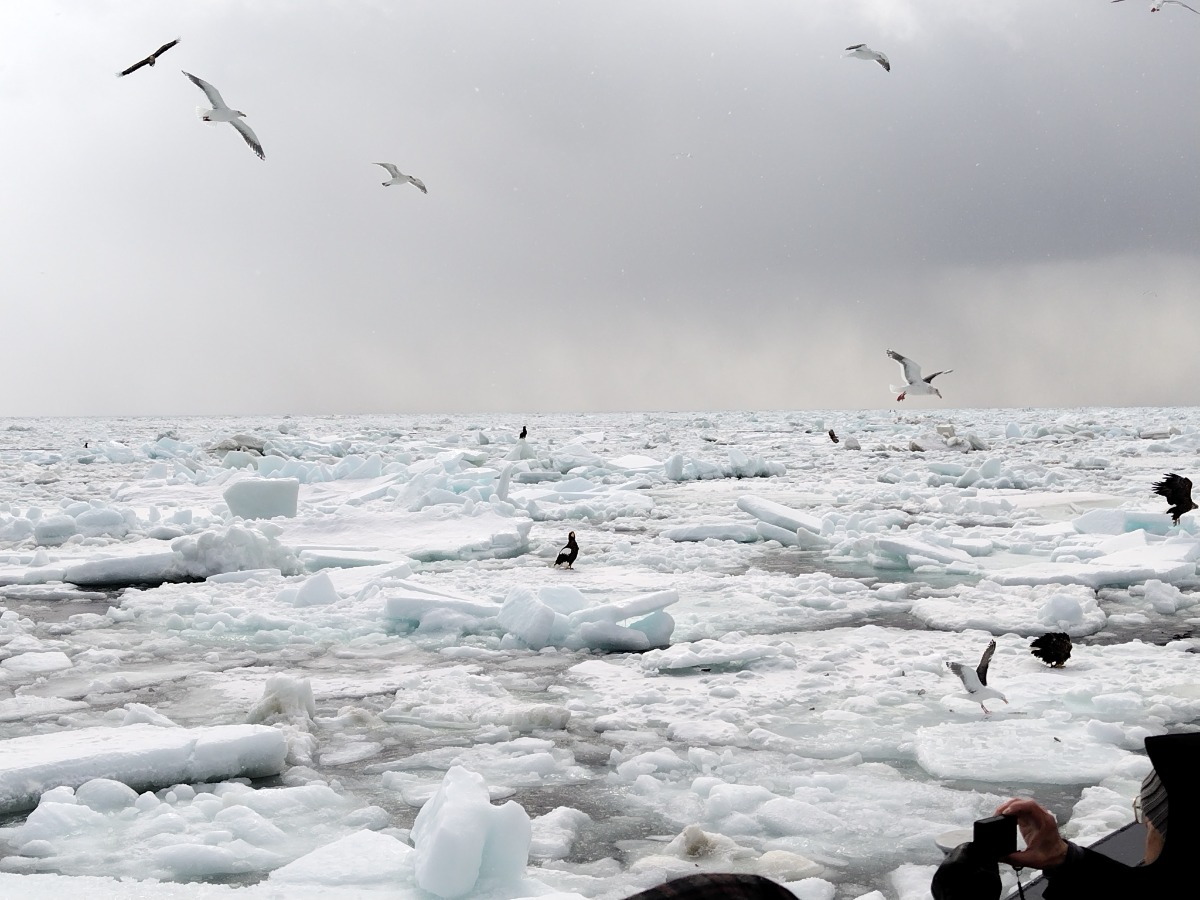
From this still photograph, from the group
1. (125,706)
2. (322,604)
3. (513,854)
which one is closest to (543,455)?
(322,604)

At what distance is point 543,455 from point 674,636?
12788 millimetres

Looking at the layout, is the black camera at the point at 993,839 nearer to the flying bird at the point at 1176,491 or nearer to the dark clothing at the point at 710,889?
the dark clothing at the point at 710,889

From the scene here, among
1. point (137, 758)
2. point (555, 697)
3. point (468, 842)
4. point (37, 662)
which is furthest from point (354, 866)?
point (37, 662)

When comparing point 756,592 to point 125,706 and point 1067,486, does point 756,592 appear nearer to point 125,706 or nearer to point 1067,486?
point 125,706

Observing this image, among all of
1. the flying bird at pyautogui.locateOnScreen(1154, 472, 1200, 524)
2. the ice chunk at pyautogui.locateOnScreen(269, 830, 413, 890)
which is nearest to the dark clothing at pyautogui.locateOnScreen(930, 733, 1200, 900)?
the ice chunk at pyautogui.locateOnScreen(269, 830, 413, 890)

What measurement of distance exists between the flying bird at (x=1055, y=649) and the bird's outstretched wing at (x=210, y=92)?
22.7 feet

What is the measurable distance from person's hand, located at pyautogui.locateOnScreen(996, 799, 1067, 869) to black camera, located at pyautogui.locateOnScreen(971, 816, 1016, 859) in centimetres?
8

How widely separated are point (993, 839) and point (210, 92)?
321 inches

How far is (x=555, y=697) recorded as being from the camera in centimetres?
398

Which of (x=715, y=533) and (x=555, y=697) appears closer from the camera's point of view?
(x=555, y=697)

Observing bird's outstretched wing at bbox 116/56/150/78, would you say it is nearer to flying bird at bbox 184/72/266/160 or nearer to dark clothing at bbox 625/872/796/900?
flying bird at bbox 184/72/266/160

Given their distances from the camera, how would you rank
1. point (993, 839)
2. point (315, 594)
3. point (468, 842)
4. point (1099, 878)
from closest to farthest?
point (993, 839) < point (1099, 878) < point (468, 842) < point (315, 594)

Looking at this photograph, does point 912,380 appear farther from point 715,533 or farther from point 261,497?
point 261,497

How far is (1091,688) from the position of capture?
12.7 feet
